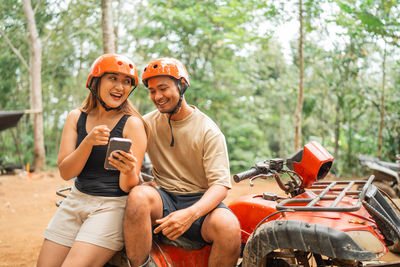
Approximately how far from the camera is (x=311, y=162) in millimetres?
2451

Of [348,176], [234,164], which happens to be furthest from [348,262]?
[234,164]

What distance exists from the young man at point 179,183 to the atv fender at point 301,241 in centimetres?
16

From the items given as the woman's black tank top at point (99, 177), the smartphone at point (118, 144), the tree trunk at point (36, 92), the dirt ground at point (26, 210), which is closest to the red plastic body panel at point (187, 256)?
the woman's black tank top at point (99, 177)

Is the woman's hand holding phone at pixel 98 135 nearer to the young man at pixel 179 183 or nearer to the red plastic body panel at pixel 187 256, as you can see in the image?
the young man at pixel 179 183

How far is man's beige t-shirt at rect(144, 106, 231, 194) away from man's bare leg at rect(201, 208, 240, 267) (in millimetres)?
269

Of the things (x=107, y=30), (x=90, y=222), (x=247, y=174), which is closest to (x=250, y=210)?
(x=247, y=174)

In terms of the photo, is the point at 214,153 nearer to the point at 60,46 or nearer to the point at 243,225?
the point at 243,225

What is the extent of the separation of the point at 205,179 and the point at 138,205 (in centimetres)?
58

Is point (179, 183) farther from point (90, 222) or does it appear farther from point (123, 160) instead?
point (90, 222)

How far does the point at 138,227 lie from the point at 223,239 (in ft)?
1.69

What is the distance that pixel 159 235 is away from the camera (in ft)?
7.93

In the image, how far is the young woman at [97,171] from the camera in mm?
2182

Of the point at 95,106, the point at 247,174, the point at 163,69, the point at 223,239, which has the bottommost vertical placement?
the point at 223,239

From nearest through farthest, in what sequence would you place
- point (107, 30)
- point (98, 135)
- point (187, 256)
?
point (98, 135)
point (187, 256)
point (107, 30)
